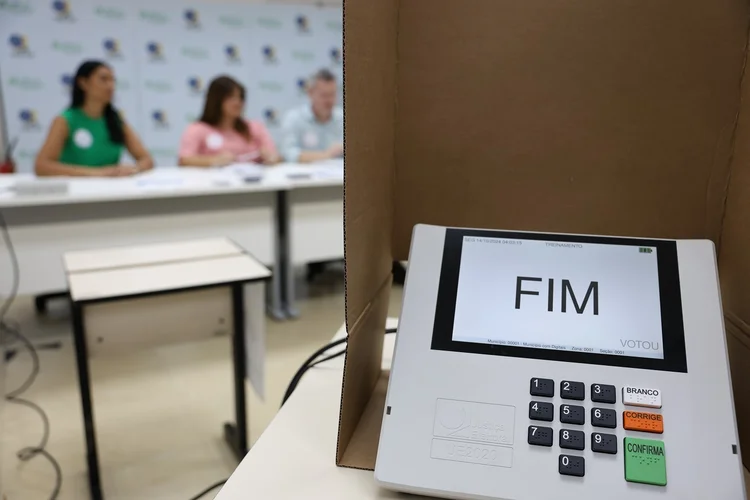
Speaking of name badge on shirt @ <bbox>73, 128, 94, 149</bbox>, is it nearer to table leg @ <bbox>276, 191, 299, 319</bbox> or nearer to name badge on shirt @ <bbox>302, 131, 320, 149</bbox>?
table leg @ <bbox>276, 191, 299, 319</bbox>

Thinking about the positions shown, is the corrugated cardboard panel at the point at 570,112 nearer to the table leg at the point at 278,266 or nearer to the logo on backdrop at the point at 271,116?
the table leg at the point at 278,266

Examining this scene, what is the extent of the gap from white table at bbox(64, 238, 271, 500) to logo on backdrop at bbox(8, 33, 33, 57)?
2.95m

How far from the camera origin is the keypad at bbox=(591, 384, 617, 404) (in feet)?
1.77

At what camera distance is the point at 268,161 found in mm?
3688

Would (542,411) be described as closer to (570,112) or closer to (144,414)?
(570,112)

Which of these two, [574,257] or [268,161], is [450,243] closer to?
[574,257]

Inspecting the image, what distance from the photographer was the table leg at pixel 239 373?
194 centimetres

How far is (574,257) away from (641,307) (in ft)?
0.26

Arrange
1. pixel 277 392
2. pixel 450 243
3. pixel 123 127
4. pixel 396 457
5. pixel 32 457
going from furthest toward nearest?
pixel 123 127
pixel 277 392
pixel 32 457
pixel 450 243
pixel 396 457

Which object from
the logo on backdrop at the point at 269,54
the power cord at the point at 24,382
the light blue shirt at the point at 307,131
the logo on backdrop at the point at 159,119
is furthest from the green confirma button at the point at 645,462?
the logo on backdrop at the point at 269,54

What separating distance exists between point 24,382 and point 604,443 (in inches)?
101

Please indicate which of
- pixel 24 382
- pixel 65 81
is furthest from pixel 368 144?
pixel 65 81

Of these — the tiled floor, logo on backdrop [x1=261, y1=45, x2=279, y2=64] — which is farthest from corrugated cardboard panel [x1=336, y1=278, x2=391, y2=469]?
logo on backdrop [x1=261, y1=45, x2=279, y2=64]

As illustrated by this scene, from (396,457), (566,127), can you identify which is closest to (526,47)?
(566,127)
